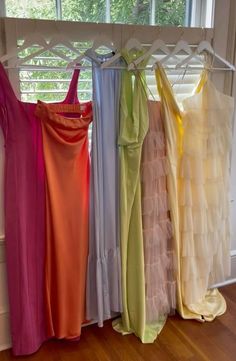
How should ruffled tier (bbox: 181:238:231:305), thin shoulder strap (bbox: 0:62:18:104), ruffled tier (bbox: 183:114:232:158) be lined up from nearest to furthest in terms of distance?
thin shoulder strap (bbox: 0:62:18:104)
ruffled tier (bbox: 183:114:232:158)
ruffled tier (bbox: 181:238:231:305)

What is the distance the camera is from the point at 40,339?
198cm

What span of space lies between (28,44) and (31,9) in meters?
0.27

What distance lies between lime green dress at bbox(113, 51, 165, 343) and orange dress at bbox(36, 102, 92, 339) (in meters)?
Answer: 0.19

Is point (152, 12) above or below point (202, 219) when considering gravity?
above

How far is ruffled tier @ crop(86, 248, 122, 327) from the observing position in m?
1.96

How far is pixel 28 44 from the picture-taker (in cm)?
165

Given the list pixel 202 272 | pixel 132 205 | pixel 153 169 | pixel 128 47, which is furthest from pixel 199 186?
pixel 128 47

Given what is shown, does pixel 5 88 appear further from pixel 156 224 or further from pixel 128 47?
pixel 156 224

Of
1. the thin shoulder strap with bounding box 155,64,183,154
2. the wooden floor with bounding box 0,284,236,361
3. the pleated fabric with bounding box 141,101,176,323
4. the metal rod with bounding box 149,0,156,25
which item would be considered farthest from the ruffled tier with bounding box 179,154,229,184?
the wooden floor with bounding box 0,284,236,361

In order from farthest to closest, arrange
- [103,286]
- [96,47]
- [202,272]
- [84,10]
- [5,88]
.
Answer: [202,272], [103,286], [84,10], [96,47], [5,88]

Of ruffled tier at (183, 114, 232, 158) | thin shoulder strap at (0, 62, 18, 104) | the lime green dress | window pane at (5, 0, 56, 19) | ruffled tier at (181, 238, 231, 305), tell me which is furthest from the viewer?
ruffled tier at (181, 238, 231, 305)

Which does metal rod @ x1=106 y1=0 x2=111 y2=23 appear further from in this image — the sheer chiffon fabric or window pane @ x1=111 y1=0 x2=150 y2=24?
the sheer chiffon fabric

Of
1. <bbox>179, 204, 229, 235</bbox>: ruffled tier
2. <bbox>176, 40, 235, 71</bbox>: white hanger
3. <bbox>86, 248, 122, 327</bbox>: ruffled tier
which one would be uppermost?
<bbox>176, 40, 235, 71</bbox>: white hanger

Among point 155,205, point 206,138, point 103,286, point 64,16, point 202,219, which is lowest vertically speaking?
point 103,286
